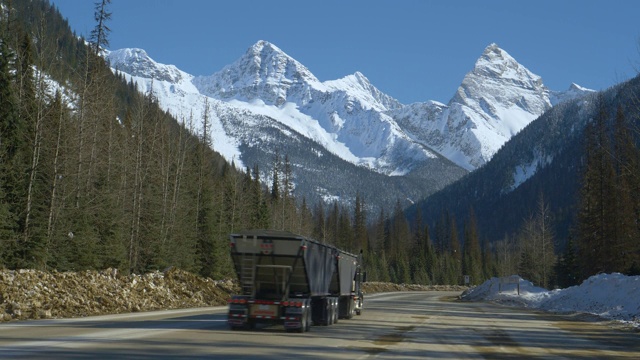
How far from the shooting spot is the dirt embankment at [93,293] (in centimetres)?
2581

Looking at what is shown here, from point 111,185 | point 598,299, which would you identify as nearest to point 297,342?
point 598,299

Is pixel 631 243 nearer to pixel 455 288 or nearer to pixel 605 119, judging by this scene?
pixel 605 119

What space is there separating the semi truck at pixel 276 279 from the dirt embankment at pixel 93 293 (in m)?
Answer: 8.94

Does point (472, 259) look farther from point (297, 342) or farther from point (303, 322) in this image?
point (297, 342)

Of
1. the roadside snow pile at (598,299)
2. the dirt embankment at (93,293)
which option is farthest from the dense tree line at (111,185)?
the roadside snow pile at (598,299)

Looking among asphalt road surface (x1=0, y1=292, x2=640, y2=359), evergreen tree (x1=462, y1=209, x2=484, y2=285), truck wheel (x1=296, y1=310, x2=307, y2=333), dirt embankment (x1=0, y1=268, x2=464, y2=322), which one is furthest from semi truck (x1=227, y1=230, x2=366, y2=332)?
evergreen tree (x1=462, y1=209, x2=484, y2=285)

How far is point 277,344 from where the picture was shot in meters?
17.6

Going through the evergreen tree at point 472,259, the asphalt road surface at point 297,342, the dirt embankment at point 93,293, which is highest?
the evergreen tree at point 472,259

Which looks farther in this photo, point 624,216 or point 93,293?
point 624,216

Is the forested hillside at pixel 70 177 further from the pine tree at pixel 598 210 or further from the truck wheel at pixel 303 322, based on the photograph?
the pine tree at pixel 598 210

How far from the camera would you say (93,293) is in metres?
31.0

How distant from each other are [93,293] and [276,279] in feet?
41.5

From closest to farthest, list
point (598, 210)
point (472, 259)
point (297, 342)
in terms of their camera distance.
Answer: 1. point (297, 342)
2. point (598, 210)
3. point (472, 259)

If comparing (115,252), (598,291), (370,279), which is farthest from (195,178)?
(370,279)
